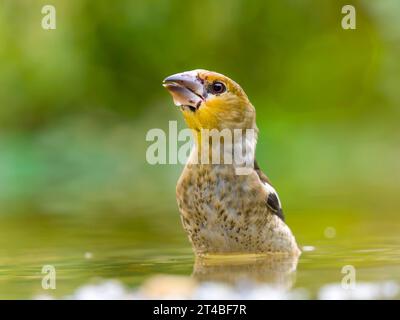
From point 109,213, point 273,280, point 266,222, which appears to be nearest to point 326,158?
point 109,213

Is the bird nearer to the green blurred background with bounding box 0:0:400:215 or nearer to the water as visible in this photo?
the water

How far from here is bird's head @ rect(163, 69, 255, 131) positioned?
5.62m

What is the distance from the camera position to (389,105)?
15.8 m

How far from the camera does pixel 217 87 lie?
228 inches

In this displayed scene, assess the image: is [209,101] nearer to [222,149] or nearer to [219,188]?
[222,149]

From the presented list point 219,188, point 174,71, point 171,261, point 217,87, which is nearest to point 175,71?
point 174,71

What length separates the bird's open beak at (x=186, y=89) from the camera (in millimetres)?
5598

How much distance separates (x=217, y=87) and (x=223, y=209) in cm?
80

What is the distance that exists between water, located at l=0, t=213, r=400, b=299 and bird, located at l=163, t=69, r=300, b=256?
139 millimetres

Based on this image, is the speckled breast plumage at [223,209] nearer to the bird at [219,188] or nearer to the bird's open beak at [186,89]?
the bird at [219,188]

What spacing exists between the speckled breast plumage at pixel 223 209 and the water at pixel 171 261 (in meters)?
0.12

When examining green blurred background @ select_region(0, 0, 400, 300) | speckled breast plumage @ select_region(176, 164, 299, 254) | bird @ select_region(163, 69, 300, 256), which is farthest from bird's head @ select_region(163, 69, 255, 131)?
green blurred background @ select_region(0, 0, 400, 300)
